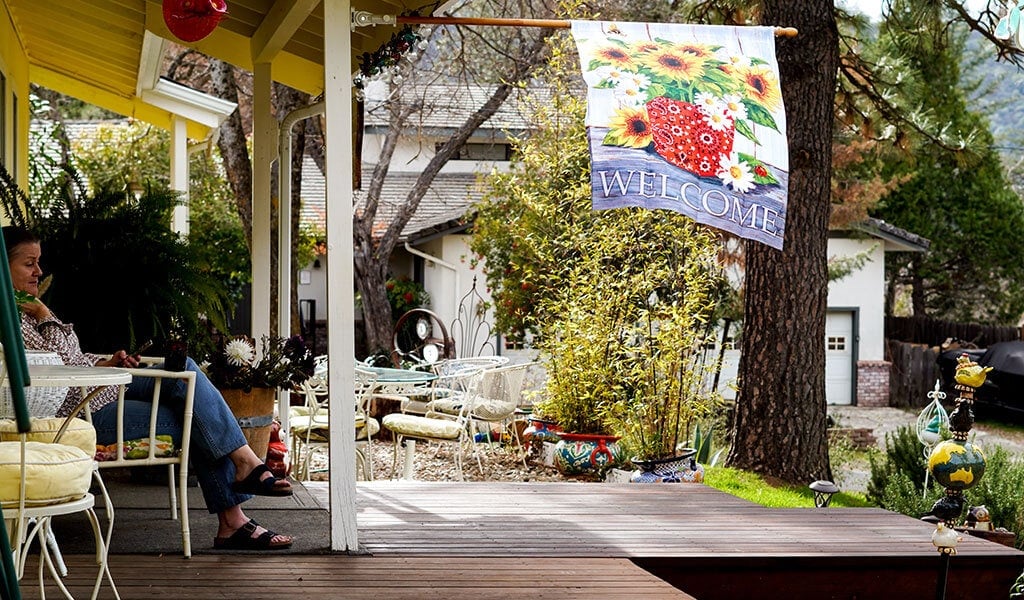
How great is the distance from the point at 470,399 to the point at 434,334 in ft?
28.7

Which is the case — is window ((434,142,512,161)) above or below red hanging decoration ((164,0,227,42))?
above

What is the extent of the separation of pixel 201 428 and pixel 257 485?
11.2 inches

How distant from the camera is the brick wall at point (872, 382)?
2127cm

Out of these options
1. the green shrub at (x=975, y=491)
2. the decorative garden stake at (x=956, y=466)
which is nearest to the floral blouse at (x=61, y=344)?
the decorative garden stake at (x=956, y=466)

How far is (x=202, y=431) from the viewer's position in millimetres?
4449

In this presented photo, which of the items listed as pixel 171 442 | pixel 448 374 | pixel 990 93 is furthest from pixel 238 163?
pixel 990 93

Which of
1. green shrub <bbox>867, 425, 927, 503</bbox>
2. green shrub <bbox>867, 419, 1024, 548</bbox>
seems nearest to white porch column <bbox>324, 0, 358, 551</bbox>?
green shrub <bbox>867, 419, 1024, 548</bbox>

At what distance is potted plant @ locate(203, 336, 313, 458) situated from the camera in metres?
5.57

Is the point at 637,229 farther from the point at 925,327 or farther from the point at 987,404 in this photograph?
the point at 925,327

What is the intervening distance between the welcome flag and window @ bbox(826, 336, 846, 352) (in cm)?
1640

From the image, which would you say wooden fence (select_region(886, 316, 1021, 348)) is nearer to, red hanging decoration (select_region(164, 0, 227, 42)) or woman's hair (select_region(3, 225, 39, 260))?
red hanging decoration (select_region(164, 0, 227, 42))

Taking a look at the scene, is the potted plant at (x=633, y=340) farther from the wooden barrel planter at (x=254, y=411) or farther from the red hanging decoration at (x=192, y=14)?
the red hanging decoration at (x=192, y=14)

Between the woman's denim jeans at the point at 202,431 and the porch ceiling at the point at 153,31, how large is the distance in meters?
1.59

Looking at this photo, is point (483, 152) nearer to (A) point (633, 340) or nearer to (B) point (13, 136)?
(A) point (633, 340)
